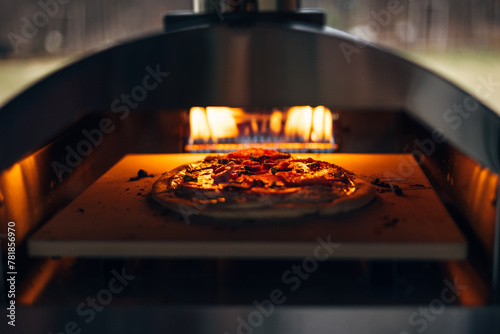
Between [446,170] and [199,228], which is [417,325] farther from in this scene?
[446,170]

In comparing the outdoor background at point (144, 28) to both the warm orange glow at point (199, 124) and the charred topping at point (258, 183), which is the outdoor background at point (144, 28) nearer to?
the warm orange glow at point (199, 124)

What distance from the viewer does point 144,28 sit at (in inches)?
106

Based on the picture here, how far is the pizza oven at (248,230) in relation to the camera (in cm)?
123

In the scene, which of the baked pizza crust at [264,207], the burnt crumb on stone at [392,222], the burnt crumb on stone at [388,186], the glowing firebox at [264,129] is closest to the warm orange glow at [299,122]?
the glowing firebox at [264,129]

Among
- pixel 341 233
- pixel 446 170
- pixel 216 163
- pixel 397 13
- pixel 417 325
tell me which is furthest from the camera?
pixel 397 13

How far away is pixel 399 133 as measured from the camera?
2229 mm

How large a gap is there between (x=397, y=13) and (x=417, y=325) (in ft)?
6.20

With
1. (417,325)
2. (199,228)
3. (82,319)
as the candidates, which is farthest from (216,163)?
(417,325)

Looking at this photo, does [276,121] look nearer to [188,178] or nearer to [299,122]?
[299,122]

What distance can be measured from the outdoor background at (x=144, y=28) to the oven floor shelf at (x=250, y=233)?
1.27 meters

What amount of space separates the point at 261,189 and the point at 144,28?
1.44 m

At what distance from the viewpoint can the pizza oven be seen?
123 centimetres

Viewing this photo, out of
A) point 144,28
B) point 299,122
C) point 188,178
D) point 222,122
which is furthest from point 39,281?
point 144,28

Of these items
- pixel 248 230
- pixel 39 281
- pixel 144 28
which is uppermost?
pixel 144 28
